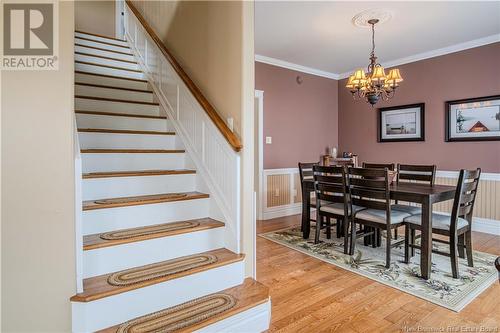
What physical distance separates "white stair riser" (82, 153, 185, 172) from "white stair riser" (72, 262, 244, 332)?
121cm

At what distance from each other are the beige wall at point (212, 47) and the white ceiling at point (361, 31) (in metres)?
0.84

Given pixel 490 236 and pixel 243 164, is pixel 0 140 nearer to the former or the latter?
pixel 243 164

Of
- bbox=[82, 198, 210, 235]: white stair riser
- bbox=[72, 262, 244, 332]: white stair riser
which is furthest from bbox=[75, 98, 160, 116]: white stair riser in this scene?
bbox=[72, 262, 244, 332]: white stair riser

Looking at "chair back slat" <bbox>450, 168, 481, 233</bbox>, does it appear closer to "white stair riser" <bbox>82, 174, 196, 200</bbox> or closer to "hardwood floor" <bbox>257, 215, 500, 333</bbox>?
"hardwood floor" <bbox>257, 215, 500, 333</bbox>

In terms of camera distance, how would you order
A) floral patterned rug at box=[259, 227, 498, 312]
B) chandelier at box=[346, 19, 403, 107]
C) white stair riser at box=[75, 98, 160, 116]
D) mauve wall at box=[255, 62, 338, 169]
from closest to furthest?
floral patterned rug at box=[259, 227, 498, 312] → white stair riser at box=[75, 98, 160, 116] → chandelier at box=[346, 19, 403, 107] → mauve wall at box=[255, 62, 338, 169]

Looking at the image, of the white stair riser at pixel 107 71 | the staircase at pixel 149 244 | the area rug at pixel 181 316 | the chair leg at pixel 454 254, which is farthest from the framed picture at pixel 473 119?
the white stair riser at pixel 107 71

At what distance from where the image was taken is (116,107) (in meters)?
3.21

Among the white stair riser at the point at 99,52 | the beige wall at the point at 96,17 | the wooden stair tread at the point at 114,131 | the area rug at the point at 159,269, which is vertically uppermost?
the beige wall at the point at 96,17

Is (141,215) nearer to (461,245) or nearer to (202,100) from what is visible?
(202,100)

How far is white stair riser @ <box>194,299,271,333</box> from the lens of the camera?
165 cm

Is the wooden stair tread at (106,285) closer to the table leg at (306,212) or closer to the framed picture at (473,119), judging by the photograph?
the table leg at (306,212)

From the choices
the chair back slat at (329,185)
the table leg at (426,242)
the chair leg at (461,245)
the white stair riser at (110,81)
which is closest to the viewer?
the table leg at (426,242)

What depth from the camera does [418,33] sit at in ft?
12.6

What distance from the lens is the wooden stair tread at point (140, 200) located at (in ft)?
6.61
